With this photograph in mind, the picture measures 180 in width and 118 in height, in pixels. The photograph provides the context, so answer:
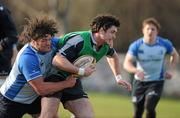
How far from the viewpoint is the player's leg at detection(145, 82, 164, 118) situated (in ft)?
42.2

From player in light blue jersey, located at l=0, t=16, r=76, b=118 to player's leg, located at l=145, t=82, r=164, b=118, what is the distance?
377 centimetres

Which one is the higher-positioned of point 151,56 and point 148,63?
point 151,56

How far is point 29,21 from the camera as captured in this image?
29.7 ft

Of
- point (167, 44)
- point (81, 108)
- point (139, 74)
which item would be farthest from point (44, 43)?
point (167, 44)

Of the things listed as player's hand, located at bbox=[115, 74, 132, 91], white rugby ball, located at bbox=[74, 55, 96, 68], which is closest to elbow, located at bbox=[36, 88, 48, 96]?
white rugby ball, located at bbox=[74, 55, 96, 68]

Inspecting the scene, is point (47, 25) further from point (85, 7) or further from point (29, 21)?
point (85, 7)

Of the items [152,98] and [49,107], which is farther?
[152,98]

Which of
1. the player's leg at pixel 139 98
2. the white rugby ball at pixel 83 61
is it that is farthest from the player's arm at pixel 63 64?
the player's leg at pixel 139 98

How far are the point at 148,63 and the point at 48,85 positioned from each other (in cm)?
476

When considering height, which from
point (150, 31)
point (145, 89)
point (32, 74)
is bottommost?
point (145, 89)

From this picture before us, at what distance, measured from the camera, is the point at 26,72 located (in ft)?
29.0

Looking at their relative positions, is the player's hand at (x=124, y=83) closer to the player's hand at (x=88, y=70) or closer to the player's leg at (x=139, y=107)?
the player's hand at (x=88, y=70)

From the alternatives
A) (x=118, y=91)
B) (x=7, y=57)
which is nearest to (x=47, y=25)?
(x=7, y=57)

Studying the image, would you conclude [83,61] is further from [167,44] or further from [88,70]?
[167,44]
